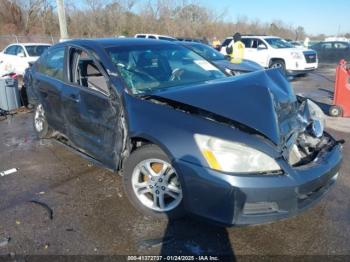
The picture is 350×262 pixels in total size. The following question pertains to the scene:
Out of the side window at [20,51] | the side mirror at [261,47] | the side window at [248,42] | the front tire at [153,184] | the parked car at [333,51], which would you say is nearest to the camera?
the front tire at [153,184]

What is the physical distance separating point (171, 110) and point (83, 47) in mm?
1665

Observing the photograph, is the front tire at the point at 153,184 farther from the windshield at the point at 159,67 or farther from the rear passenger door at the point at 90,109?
the windshield at the point at 159,67

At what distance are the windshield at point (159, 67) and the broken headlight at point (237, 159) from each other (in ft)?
3.80

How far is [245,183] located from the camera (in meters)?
2.68

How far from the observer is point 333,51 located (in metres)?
21.5

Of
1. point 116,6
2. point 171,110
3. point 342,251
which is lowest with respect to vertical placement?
point 342,251

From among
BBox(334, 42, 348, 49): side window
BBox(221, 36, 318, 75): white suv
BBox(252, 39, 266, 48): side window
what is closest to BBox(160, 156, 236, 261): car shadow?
BBox(221, 36, 318, 75): white suv

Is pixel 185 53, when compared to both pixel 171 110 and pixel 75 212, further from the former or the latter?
pixel 75 212

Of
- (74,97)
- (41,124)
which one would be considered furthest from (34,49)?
(74,97)

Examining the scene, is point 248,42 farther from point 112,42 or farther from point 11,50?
point 112,42

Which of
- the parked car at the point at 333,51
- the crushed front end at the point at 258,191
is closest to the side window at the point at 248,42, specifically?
the parked car at the point at 333,51

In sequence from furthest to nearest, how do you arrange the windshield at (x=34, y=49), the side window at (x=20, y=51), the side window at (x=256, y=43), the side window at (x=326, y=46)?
the side window at (x=326, y=46)
the side window at (x=256, y=43)
the windshield at (x=34, y=49)
the side window at (x=20, y=51)

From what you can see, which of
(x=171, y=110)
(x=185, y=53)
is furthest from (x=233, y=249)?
(x=185, y=53)

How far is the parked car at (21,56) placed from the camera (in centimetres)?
1470
